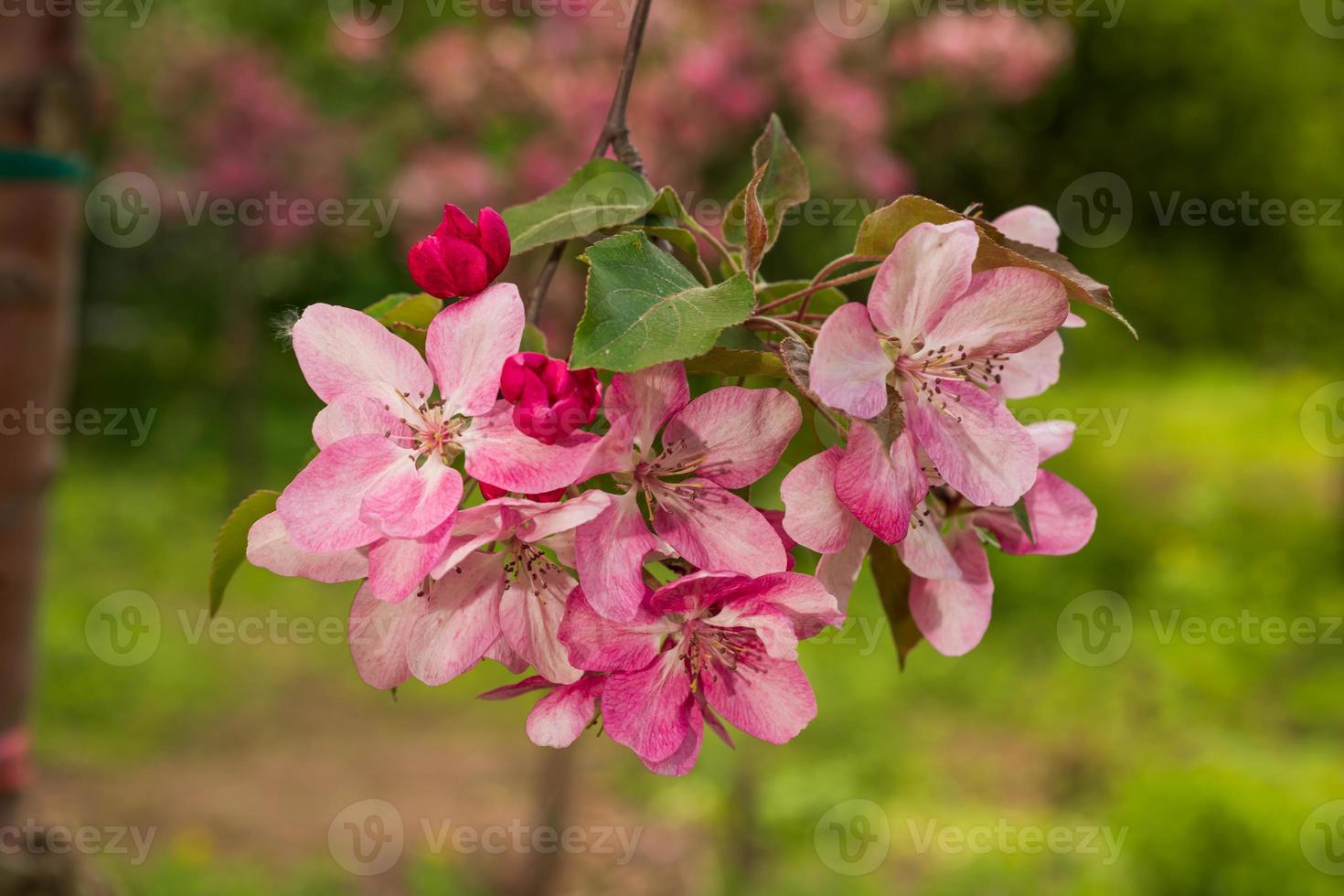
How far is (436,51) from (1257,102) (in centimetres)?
725

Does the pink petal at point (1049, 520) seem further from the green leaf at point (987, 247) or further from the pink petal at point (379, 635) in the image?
the pink petal at point (379, 635)

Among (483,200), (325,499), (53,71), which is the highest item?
(53,71)

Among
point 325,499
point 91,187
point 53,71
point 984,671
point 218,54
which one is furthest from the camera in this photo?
point 91,187

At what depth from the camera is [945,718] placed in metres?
3.69

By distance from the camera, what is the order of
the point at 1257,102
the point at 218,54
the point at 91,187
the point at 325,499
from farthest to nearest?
the point at 1257,102
the point at 91,187
the point at 218,54
the point at 325,499

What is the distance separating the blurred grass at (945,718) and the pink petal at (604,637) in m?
1.41

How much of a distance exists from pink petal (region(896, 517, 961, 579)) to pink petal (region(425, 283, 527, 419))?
0.20 metres

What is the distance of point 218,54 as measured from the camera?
18.1 ft

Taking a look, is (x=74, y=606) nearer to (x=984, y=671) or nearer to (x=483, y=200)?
(x=483, y=200)

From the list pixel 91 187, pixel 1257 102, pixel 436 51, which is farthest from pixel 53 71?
pixel 1257 102

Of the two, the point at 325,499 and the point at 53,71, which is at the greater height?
the point at 53,71
